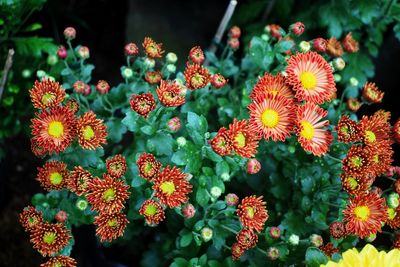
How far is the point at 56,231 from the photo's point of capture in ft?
2.96

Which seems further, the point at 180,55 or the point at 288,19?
the point at 180,55

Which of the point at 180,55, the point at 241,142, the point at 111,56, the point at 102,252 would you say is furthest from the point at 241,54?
the point at 241,142

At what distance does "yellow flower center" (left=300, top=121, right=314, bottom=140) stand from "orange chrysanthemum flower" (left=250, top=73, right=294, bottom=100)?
0.06 metres

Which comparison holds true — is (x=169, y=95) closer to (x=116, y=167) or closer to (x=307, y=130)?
(x=116, y=167)

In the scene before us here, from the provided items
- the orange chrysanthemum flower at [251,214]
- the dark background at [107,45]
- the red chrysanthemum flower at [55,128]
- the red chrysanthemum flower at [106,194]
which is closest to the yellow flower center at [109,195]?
the red chrysanthemum flower at [106,194]

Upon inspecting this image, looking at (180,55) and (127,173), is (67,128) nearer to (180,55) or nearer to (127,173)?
(127,173)

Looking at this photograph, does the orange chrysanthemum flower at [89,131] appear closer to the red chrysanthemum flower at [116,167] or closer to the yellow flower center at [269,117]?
the red chrysanthemum flower at [116,167]

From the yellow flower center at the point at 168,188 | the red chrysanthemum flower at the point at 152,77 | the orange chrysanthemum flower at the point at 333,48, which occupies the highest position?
the orange chrysanthemum flower at the point at 333,48

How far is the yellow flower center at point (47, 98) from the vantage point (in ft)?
2.89

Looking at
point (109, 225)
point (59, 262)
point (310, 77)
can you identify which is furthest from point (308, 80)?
point (59, 262)

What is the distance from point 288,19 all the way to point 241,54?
282 mm

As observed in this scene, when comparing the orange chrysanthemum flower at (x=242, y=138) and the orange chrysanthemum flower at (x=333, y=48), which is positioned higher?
the orange chrysanthemum flower at (x=333, y=48)

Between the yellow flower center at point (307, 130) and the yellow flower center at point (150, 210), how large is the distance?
11.2 inches

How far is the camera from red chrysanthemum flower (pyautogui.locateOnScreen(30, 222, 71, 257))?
35.1 inches
